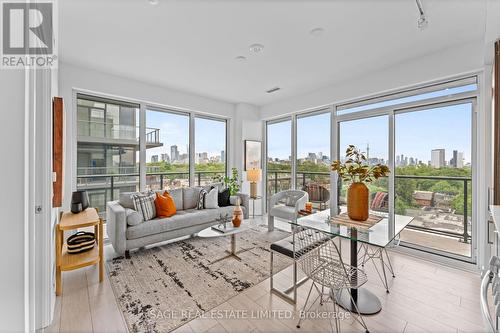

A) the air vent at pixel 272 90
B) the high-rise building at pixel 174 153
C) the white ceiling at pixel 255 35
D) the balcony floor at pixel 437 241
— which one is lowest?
the balcony floor at pixel 437 241

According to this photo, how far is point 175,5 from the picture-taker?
206 centimetres

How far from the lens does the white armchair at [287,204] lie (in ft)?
13.2

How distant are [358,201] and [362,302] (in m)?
0.95

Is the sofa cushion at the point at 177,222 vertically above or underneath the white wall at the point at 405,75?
underneath

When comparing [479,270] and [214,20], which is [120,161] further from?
[479,270]

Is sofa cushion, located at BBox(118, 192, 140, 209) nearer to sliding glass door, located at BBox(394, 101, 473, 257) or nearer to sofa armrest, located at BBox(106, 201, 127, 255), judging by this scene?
sofa armrest, located at BBox(106, 201, 127, 255)

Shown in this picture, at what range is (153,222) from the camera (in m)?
3.25

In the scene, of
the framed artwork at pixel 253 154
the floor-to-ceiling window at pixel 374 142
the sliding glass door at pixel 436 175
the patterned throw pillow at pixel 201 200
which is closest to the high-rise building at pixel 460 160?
the sliding glass door at pixel 436 175

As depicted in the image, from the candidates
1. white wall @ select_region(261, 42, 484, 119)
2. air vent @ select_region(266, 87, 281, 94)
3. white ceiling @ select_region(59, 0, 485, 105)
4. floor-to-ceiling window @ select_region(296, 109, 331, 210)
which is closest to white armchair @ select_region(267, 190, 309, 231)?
Answer: floor-to-ceiling window @ select_region(296, 109, 331, 210)

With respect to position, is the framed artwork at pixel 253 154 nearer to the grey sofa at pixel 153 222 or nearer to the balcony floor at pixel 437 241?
the grey sofa at pixel 153 222

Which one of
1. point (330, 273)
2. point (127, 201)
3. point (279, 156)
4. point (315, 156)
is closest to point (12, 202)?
point (330, 273)

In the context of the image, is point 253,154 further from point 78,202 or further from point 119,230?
point 78,202

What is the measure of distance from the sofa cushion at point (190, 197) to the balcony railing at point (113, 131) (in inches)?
45.5

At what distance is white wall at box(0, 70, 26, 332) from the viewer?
749 millimetres
